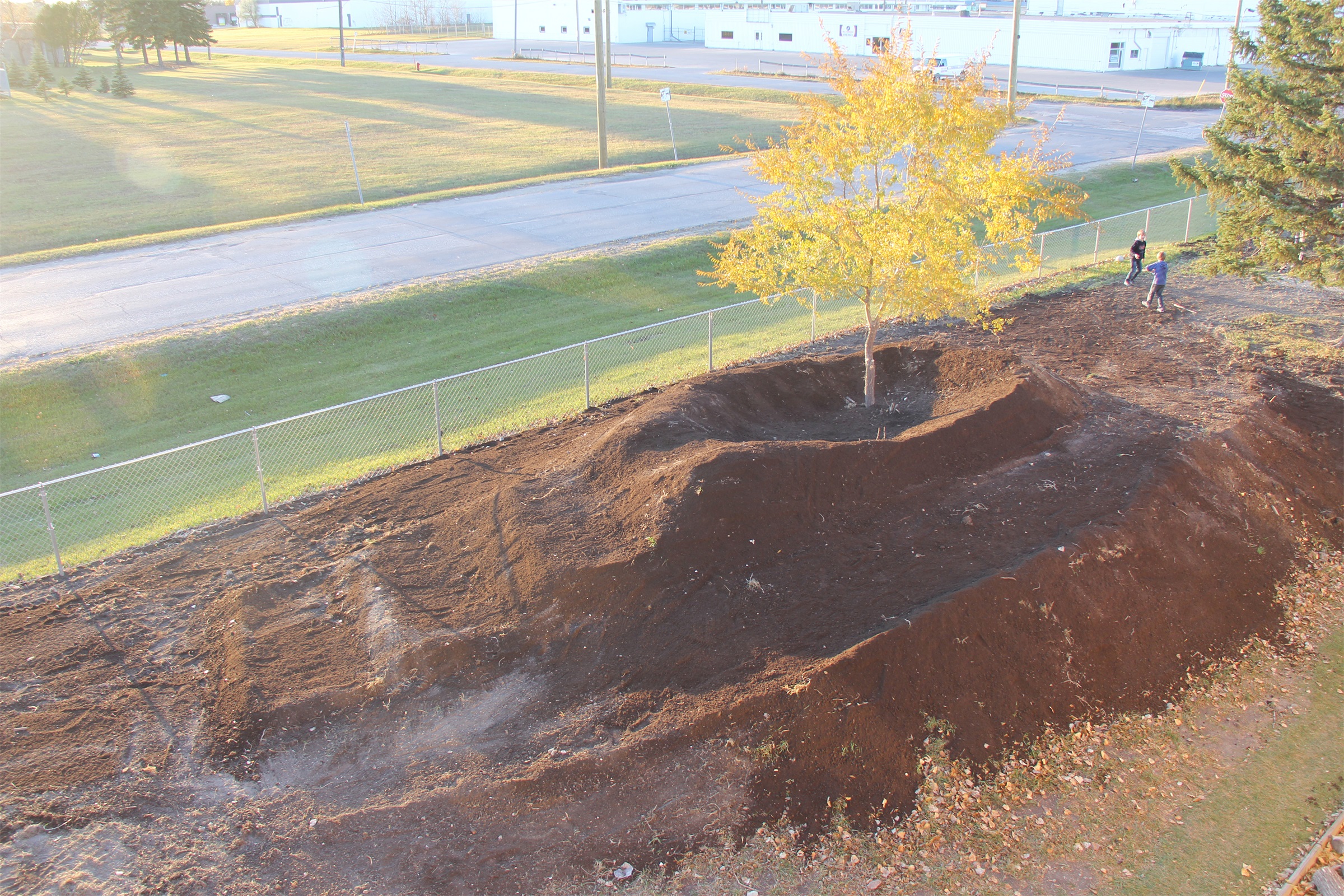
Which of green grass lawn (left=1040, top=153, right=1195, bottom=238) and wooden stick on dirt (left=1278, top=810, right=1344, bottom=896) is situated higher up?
green grass lawn (left=1040, top=153, right=1195, bottom=238)

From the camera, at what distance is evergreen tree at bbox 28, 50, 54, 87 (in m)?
70.4

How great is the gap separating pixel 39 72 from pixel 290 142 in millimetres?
40276

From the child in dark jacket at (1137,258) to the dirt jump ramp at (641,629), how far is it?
913 centimetres

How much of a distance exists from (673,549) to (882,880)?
4.40m

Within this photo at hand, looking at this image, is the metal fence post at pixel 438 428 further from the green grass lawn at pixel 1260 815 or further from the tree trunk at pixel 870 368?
the green grass lawn at pixel 1260 815

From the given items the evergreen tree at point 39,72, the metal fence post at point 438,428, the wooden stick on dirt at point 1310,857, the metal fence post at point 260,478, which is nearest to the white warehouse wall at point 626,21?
the evergreen tree at point 39,72

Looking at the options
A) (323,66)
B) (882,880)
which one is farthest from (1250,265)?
(323,66)

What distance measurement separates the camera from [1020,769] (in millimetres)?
8836

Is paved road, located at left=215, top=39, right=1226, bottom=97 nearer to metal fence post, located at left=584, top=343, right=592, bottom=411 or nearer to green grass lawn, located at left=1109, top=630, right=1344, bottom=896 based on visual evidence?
metal fence post, located at left=584, top=343, right=592, bottom=411

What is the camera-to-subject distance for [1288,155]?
17875 mm

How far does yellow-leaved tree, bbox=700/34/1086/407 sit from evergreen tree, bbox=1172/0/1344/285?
6.89 m

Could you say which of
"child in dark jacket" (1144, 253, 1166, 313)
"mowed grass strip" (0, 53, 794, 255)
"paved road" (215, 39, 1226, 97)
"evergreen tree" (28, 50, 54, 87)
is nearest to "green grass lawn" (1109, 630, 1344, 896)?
"child in dark jacket" (1144, 253, 1166, 313)

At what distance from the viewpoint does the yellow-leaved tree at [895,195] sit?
520 inches

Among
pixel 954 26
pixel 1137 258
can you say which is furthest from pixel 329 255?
pixel 954 26
